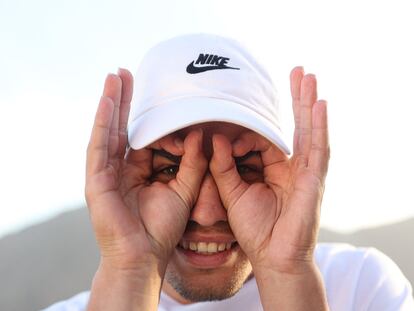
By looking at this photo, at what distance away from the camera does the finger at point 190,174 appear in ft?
4.93

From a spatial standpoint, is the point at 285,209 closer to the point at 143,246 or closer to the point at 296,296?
the point at 296,296

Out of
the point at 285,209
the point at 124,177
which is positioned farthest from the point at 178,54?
the point at 285,209

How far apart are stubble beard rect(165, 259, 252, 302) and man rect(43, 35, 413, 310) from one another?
10 mm

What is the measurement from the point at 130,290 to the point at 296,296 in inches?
18.1

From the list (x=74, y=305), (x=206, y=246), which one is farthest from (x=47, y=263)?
(x=206, y=246)

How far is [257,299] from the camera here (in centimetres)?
184

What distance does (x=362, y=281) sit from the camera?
1965mm

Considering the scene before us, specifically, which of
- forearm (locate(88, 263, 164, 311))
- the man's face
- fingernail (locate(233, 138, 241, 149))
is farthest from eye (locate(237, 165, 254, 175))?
forearm (locate(88, 263, 164, 311))

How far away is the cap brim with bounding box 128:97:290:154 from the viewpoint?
1376 mm

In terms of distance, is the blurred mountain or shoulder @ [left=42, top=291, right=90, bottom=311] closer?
shoulder @ [left=42, top=291, right=90, bottom=311]

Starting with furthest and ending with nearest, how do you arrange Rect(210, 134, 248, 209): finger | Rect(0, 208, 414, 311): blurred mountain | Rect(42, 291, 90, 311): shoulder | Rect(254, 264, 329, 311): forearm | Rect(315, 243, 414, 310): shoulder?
Rect(0, 208, 414, 311): blurred mountain < Rect(42, 291, 90, 311): shoulder < Rect(315, 243, 414, 310): shoulder < Rect(210, 134, 248, 209): finger < Rect(254, 264, 329, 311): forearm

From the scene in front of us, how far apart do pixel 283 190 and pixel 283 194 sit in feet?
0.04

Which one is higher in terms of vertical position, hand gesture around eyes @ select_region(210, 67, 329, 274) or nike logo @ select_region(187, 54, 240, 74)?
nike logo @ select_region(187, 54, 240, 74)

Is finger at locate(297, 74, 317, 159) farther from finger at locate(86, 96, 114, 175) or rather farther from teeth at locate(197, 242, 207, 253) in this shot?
finger at locate(86, 96, 114, 175)
